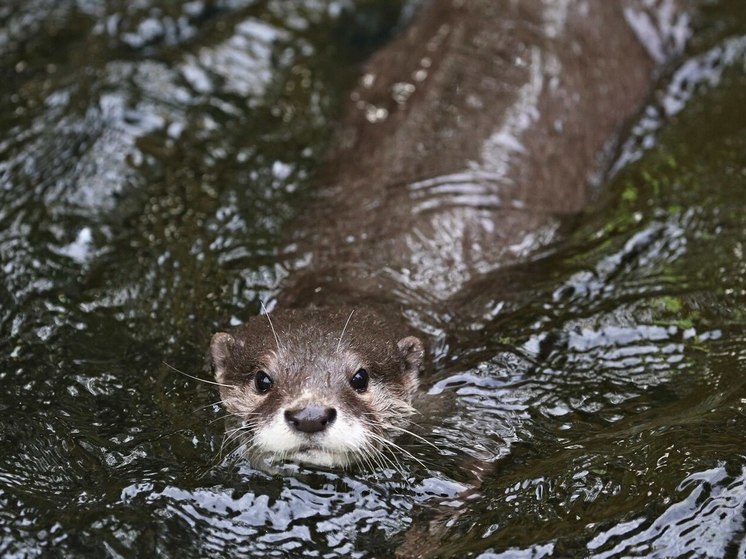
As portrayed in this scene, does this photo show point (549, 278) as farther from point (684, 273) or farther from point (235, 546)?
point (235, 546)

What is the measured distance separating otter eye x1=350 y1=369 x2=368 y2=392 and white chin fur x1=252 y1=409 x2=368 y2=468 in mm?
191

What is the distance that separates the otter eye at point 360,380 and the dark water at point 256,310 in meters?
0.28

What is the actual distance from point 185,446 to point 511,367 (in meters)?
1.25

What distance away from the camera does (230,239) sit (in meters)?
4.74

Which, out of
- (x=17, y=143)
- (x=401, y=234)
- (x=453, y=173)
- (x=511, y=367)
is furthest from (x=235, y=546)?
(x=17, y=143)

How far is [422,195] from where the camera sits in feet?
15.4

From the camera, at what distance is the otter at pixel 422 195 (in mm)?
3539

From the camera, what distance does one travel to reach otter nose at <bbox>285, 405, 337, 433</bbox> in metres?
3.25

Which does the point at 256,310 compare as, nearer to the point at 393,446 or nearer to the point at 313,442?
the point at 393,446

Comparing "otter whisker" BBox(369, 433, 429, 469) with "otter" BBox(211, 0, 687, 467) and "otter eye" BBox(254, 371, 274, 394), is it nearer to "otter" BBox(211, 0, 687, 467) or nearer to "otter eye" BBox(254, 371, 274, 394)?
"otter" BBox(211, 0, 687, 467)

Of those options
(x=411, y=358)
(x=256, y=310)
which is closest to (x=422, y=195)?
(x=256, y=310)

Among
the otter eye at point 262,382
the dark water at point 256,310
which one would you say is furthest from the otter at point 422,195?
the dark water at point 256,310

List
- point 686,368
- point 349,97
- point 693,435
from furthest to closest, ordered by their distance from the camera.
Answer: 1. point 349,97
2. point 686,368
3. point 693,435

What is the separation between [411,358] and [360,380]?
11.5 inches
